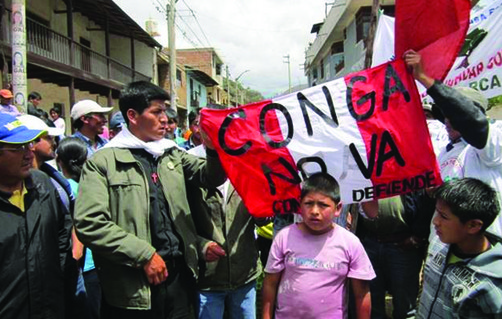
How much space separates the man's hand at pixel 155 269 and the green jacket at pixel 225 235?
40 centimetres

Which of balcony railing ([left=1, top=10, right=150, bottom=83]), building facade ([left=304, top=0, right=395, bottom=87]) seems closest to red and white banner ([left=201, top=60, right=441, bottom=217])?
balcony railing ([left=1, top=10, right=150, bottom=83])

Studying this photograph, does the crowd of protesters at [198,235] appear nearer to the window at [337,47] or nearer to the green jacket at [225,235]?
the green jacket at [225,235]

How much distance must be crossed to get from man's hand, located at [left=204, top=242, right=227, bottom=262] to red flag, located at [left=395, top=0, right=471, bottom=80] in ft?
5.10

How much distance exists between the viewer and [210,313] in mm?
2551

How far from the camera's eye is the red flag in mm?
2213

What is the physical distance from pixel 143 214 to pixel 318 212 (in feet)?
2.99

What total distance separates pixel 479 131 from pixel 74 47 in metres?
13.3

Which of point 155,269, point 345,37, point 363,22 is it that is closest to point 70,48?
point 155,269

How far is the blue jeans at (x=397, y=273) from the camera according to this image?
2904mm

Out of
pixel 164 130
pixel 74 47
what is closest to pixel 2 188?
pixel 164 130

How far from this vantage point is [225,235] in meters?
2.59

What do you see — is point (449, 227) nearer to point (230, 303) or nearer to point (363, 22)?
point (230, 303)

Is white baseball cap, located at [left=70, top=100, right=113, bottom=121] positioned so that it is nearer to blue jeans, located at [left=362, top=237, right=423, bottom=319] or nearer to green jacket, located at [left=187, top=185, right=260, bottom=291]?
green jacket, located at [left=187, top=185, right=260, bottom=291]

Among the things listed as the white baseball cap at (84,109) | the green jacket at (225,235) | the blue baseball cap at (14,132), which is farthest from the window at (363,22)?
the blue baseball cap at (14,132)
